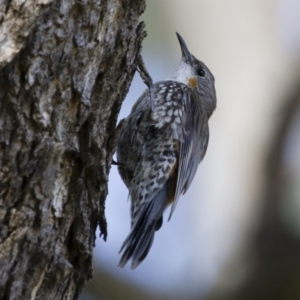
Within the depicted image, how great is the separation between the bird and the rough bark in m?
1.13

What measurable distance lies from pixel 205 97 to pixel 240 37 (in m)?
0.80

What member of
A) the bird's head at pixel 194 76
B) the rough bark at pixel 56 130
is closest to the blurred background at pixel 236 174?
the bird's head at pixel 194 76

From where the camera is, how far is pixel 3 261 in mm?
1813

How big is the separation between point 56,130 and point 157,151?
1702 mm

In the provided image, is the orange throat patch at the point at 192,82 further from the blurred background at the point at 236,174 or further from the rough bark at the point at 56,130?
the rough bark at the point at 56,130

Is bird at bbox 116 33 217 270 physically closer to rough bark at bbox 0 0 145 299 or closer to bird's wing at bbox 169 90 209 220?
bird's wing at bbox 169 90 209 220

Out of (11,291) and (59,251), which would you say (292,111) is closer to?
(59,251)

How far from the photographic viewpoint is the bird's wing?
3715mm

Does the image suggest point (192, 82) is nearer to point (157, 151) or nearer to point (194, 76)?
point (194, 76)

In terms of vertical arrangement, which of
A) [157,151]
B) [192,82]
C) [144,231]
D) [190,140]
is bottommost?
[144,231]

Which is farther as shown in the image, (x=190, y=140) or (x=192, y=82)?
(x=192, y=82)

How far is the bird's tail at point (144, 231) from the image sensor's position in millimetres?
3250

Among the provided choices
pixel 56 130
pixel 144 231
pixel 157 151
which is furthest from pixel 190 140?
pixel 56 130

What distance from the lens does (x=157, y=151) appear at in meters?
3.70
